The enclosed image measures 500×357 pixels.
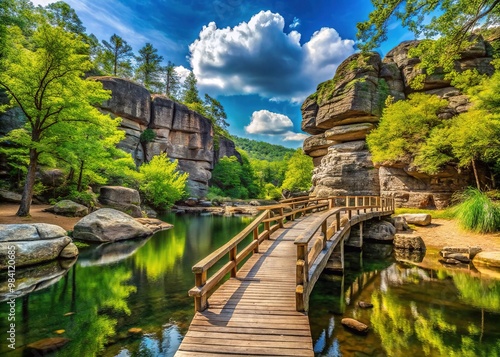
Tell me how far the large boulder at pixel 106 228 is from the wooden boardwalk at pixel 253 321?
1134 centimetres

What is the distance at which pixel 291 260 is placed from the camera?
7.03 metres

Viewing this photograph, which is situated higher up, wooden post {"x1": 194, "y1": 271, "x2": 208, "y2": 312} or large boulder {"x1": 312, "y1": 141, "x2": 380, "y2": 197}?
large boulder {"x1": 312, "y1": 141, "x2": 380, "y2": 197}

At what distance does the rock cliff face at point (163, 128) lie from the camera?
35031 mm

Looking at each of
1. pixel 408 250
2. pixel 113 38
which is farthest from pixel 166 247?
pixel 113 38

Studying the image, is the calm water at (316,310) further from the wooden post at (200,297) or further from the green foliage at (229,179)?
the green foliage at (229,179)

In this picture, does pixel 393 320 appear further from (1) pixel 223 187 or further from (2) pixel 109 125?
(1) pixel 223 187

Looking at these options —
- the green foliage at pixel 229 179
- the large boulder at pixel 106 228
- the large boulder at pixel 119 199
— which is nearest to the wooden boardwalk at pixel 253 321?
the large boulder at pixel 106 228

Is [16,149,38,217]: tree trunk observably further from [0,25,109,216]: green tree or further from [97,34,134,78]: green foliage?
[97,34,134,78]: green foliage

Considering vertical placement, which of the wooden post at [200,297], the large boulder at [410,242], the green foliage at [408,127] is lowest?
the large boulder at [410,242]

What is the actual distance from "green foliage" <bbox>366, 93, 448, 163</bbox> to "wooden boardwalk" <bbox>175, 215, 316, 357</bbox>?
18829 millimetres

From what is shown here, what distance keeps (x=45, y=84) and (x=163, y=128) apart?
1090 inches

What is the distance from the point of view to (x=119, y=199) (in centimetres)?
2094

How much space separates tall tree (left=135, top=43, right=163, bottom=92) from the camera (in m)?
49.1

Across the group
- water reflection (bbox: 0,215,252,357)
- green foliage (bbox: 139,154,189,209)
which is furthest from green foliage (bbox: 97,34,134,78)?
water reflection (bbox: 0,215,252,357)
